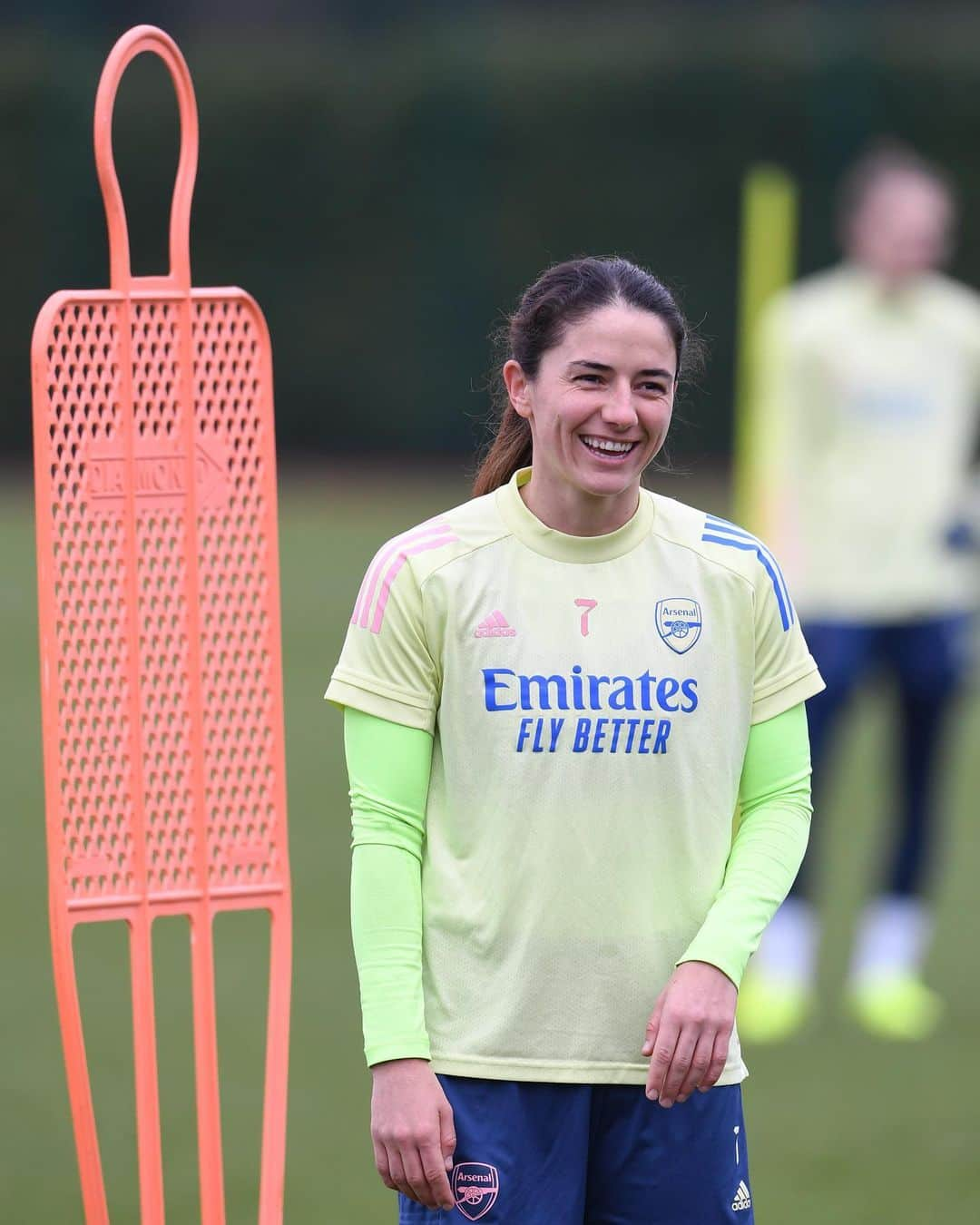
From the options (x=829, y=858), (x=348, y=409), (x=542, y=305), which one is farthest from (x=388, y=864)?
(x=348, y=409)

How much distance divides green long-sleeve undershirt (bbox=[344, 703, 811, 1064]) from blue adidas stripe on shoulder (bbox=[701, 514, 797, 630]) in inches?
8.6

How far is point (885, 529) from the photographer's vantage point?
537cm

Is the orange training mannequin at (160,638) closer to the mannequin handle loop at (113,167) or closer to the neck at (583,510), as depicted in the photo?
the mannequin handle loop at (113,167)

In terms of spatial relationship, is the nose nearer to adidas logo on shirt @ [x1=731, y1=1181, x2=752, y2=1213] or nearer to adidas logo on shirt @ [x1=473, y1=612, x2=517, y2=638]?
adidas logo on shirt @ [x1=473, y1=612, x2=517, y2=638]

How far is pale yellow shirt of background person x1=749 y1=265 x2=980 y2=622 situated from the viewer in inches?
210

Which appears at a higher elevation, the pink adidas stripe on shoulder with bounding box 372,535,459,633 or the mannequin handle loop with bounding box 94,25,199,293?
the mannequin handle loop with bounding box 94,25,199,293

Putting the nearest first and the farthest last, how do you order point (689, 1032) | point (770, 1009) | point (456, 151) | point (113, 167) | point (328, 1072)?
point (689, 1032) < point (113, 167) < point (328, 1072) < point (770, 1009) < point (456, 151)

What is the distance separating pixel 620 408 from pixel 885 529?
129 inches

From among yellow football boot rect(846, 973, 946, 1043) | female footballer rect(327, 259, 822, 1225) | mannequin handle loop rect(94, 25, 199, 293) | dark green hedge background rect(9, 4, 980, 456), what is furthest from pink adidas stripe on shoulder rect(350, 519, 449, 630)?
dark green hedge background rect(9, 4, 980, 456)

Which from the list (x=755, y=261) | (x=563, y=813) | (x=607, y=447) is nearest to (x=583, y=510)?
(x=607, y=447)

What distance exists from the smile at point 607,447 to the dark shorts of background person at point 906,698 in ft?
9.74

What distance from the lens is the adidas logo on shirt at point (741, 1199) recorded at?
2283 millimetres

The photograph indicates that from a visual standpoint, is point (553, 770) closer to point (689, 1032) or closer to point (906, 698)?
point (689, 1032)

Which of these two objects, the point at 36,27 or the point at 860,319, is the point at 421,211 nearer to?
the point at 36,27
